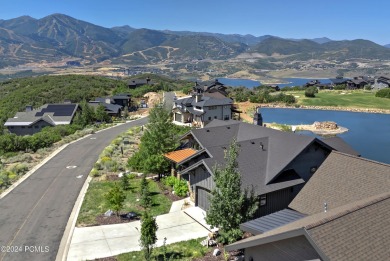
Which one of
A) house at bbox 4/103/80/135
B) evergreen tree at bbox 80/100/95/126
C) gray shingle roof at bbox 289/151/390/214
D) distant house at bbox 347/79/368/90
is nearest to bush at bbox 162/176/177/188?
gray shingle roof at bbox 289/151/390/214

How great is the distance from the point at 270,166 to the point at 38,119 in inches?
2355

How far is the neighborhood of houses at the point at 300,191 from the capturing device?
958cm

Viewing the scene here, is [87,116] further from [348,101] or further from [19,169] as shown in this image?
[348,101]

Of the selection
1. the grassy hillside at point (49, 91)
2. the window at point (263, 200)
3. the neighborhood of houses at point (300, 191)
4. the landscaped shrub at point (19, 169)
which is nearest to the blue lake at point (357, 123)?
the neighborhood of houses at point (300, 191)

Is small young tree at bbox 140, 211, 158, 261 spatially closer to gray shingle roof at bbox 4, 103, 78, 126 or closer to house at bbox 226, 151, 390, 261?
house at bbox 226, 151, 390, 261

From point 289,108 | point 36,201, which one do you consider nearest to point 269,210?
point 36,201

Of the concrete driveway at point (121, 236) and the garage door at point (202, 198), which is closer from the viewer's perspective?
the concrete driveway at point (121, 236)

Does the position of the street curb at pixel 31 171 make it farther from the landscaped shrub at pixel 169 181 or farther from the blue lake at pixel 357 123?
the blue lake at pixel 357 123

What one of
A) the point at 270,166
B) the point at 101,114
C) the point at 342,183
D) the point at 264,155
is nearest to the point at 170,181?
the point at 264,155

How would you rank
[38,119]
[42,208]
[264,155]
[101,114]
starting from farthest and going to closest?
[101,114], [38,119], [42,208], [264,155]

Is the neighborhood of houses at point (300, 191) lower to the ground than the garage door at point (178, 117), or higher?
higher

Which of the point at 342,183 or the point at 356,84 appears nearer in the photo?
the point at 342,183

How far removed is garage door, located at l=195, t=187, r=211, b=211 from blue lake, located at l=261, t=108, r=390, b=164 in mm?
Result: 31023

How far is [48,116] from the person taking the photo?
237ft
